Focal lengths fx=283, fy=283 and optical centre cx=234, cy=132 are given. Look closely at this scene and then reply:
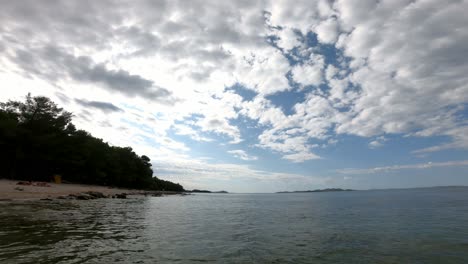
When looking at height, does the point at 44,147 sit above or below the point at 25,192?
above

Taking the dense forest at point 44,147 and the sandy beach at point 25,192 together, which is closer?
the sandy beach at point 25,192

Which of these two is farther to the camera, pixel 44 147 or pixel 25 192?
pixel 44 147

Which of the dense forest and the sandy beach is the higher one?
the dense forest

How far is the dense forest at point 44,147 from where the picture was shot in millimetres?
63844

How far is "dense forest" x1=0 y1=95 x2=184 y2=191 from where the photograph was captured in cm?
6384

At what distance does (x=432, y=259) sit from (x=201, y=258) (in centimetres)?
1072

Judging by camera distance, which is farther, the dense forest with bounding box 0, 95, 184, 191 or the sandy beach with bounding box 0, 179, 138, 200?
the dense forest with bounding box 0, 95, 184, 191

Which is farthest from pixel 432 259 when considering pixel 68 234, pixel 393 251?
pixel 68 234

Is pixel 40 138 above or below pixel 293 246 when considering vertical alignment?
above

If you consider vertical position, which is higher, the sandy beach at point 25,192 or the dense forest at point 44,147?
the dense forest at point 44,147

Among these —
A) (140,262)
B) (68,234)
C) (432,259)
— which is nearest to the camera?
(140,262)

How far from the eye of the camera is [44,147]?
6912 cm

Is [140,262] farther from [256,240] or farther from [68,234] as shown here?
[256,240]

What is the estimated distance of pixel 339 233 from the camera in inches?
822
